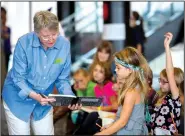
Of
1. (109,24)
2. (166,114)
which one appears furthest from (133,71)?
(109,24)

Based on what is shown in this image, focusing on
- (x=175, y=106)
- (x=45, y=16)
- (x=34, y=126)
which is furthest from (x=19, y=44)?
(x=175, y=106)

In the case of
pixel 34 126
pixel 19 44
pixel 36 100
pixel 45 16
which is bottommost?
pixel 34 126

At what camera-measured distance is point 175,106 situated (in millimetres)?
3191

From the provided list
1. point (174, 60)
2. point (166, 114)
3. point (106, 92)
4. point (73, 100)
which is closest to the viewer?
point (73, 100)

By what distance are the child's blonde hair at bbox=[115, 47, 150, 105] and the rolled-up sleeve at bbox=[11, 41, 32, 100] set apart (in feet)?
2.05

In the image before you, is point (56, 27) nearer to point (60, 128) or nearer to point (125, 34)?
point (60, 128)

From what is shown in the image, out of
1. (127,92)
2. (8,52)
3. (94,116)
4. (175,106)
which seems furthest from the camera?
(8,52)

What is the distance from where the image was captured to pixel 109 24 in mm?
6680

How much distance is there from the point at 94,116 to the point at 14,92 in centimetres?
131

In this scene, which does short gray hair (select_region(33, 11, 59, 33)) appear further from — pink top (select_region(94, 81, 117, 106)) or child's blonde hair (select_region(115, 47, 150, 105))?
pink top (select_region(94, 81, 117, 106))

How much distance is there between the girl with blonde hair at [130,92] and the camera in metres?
2.79

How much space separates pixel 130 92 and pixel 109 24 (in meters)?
3.95

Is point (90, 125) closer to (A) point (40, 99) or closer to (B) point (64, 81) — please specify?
(B) point (64, 81)

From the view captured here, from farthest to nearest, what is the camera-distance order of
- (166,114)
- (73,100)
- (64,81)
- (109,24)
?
(109,24) < (166,114) < (64,81) < (73,100)
